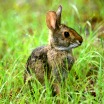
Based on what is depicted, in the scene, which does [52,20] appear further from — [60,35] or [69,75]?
[69,75]

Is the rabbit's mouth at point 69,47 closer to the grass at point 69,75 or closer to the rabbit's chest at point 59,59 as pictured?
the rabbit's chest at point 59,59

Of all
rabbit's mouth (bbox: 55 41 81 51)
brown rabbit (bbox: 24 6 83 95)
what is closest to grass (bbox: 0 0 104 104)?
brown rabbit (bbox: 24 6 83 95)

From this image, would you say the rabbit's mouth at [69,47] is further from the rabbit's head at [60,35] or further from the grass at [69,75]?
the grass at [69,75]

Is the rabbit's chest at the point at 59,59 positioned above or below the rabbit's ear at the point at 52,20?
below

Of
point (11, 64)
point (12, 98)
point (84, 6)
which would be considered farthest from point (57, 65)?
point (84, 6)

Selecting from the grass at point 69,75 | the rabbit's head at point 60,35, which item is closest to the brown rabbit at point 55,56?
the rabbit's head at point 60,35

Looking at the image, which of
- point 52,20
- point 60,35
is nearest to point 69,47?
point 60,35

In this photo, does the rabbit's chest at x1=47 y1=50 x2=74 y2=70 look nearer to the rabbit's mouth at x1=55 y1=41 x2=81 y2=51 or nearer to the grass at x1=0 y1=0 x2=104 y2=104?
the rabbit's mouth at x1=55 y1=41 x2=81 y2=51

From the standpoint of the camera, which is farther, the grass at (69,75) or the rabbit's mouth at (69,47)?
the rabbit's mouth at (69,47)
